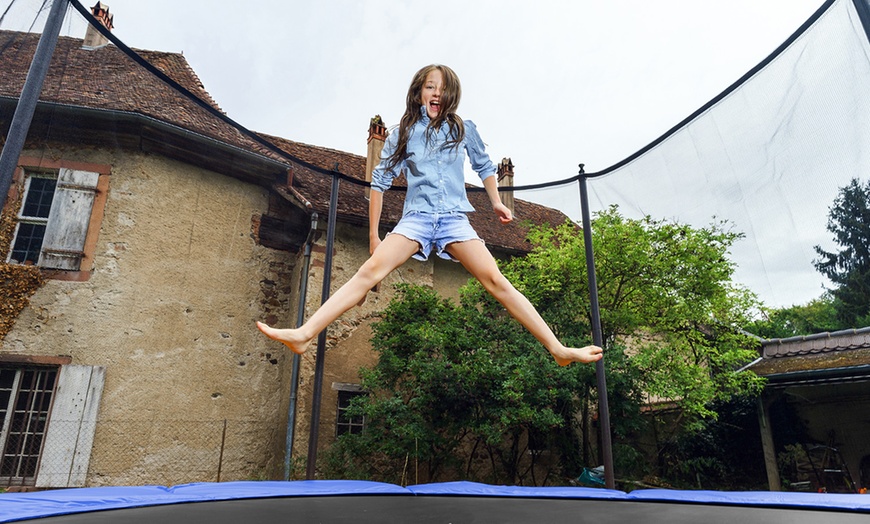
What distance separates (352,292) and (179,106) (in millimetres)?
4745

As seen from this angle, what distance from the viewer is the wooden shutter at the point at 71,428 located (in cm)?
462

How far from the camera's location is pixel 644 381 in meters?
5.93

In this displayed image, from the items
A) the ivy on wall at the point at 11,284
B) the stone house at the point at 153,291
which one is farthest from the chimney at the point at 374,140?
the ivy on wall at the point at 11,284

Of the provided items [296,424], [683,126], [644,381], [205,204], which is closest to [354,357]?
[296,424]

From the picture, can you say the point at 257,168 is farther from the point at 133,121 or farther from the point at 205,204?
the point at 133,121

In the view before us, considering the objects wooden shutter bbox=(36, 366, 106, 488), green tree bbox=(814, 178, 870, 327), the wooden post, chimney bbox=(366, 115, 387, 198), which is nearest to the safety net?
wooden shutter bbox=(36, 366, 106, 488)

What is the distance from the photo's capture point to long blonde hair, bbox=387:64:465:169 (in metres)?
2.24

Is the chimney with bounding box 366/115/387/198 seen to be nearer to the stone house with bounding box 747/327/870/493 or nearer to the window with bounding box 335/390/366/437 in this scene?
the window with bounding box 335/390/366/437

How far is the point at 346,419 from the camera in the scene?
237 inches

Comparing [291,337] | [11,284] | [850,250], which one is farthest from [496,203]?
[11,284]

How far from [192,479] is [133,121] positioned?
3432 mm

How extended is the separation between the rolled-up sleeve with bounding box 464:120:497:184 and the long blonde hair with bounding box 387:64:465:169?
0.07 metres

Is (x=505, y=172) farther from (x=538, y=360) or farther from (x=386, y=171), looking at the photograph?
(x=386, y=171)

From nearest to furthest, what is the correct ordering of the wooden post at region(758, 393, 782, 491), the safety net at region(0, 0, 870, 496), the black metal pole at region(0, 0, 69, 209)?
1. the black metal pole at region(0, 0, 69, 209)
2. the safety net at region(0, 0, 870, 496)
3. the wooden post at region(758, 393, 782, 491)
